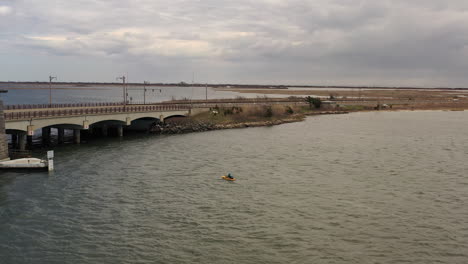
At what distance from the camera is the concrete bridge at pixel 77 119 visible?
55.0 m

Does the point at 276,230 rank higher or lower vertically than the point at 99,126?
lower

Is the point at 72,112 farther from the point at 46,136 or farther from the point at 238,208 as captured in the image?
the point at 238,208

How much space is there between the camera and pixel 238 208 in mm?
33875

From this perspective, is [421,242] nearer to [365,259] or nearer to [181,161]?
[365,259]

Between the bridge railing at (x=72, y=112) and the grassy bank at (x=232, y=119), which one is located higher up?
the bridge railing at (x=72, y=112)

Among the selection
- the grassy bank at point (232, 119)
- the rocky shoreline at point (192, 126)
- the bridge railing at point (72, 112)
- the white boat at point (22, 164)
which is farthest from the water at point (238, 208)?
the grassy bank at point (232, 119)

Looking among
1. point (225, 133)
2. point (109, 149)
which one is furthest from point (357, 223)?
point (225, 133)

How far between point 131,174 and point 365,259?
29.0 meters

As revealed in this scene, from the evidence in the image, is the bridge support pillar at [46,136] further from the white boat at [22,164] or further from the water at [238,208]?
the white boat at [22,164]

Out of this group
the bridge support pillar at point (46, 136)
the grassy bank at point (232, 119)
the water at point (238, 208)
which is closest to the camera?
the water at point (238, 208)

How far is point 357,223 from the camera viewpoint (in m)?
30.8

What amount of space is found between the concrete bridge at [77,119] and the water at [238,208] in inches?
198

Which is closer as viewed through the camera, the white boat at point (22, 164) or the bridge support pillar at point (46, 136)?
the white boat at point (22, 164)

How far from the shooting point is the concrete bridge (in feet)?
180
